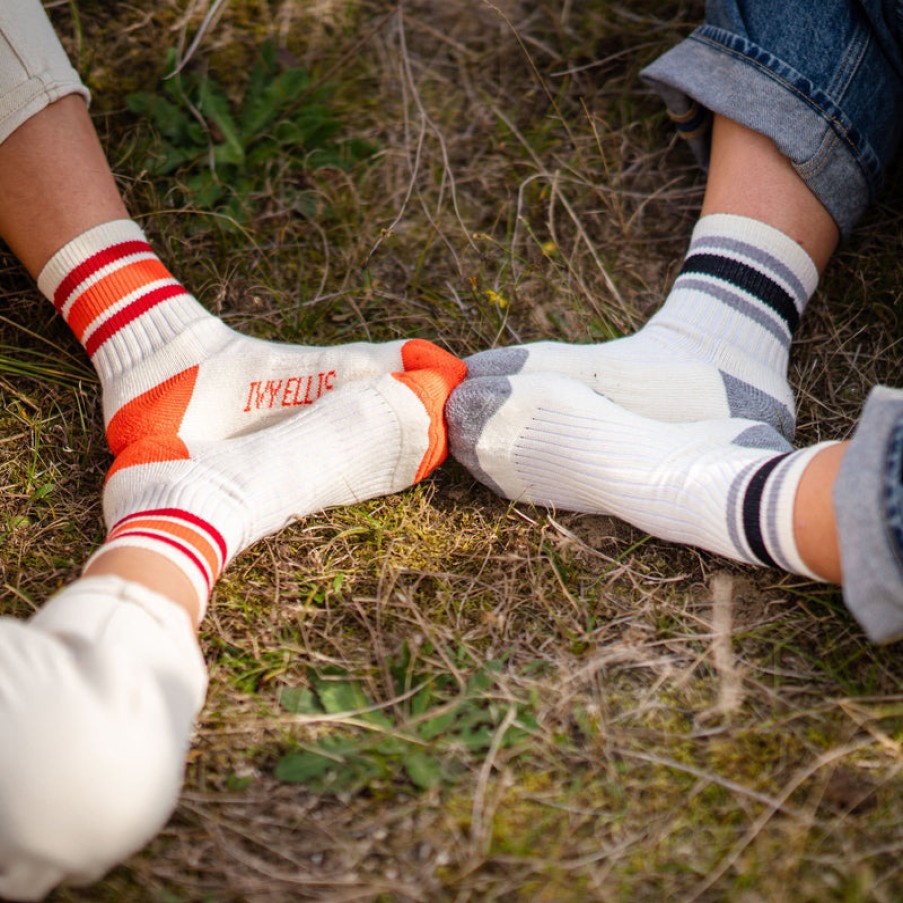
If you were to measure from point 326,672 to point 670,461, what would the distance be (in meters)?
0.47

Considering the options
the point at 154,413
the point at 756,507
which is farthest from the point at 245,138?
the point at 756,507

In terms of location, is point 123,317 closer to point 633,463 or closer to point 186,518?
point 186,518

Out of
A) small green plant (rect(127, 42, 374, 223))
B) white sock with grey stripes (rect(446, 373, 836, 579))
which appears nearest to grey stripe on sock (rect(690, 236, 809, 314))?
white sock with grey stripes (rect(446, 373, 836, 579))

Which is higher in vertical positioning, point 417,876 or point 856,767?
point 417,876

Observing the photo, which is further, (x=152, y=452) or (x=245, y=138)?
(x=245, y=138)

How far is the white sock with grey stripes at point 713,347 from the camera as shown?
3.95 feet

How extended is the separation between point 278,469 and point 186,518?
13cm

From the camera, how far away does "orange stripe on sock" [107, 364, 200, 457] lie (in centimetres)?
116

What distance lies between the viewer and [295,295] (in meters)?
1.45

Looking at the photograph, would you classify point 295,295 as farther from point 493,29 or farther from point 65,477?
point 493,29

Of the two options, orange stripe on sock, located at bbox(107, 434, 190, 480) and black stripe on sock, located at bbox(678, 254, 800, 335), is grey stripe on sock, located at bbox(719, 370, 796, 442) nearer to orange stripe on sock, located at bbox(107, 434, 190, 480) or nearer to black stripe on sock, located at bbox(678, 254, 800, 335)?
black stripe on sock, located at bbox(678, 254, 800, 335)

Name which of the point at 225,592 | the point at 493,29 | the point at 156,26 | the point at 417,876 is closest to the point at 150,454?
the point at 225,592

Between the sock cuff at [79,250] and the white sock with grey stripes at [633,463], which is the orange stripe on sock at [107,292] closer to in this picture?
the sock cuff at [79,250]

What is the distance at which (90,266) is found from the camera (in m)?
1.21
